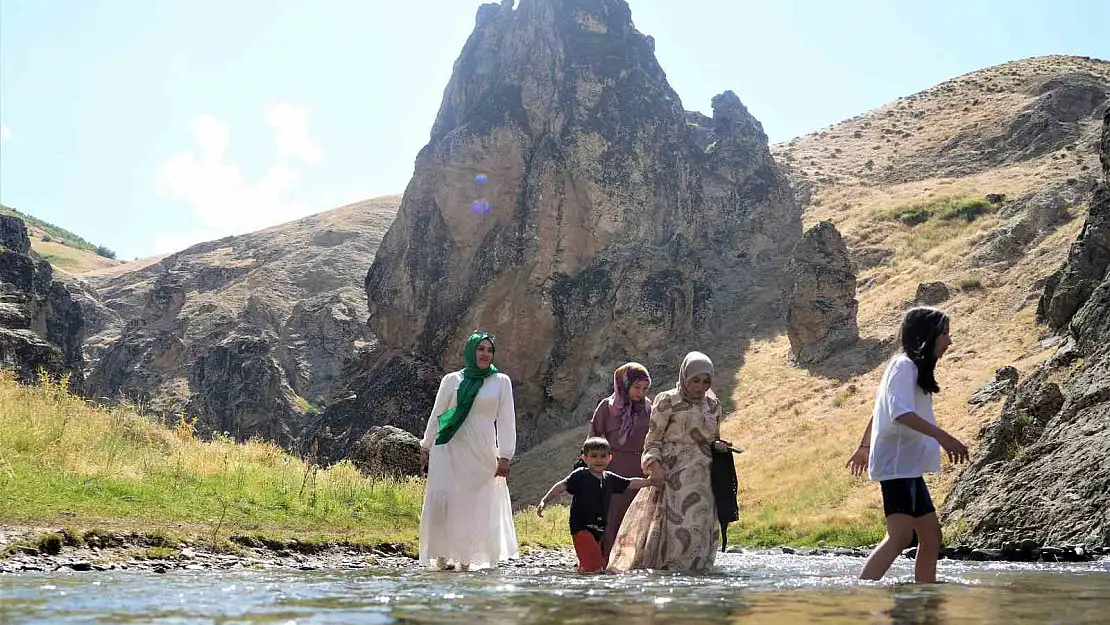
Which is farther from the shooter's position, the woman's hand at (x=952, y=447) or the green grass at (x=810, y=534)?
the green grass at (x=810, y=534)

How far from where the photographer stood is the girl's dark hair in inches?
258

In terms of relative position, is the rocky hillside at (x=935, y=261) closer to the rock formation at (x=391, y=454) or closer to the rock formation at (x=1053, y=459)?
the rock formation at (x=1053, y=459)

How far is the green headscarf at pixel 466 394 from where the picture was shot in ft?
32.7

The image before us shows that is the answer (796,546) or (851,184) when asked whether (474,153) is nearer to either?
(851,184)

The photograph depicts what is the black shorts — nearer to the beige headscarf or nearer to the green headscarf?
the beige headscarf

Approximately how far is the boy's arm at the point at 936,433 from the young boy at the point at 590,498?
3.17 meters

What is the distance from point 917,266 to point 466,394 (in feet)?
122

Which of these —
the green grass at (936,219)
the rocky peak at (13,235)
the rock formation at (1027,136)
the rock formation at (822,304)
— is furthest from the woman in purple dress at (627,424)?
the rock formation at (1027,136)

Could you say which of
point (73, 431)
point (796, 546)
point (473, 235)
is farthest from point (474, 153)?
point (73, 431)

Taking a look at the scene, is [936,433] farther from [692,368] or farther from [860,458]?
[692,368]

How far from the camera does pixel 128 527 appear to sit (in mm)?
9602

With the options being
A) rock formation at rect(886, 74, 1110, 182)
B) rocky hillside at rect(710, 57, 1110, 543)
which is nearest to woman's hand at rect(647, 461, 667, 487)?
rocky hillside at rect(710, 57, 1110, 543)

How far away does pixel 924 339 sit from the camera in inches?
260

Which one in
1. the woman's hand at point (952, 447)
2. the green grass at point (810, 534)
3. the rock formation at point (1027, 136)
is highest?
the rock formation at point (1027, 136)
